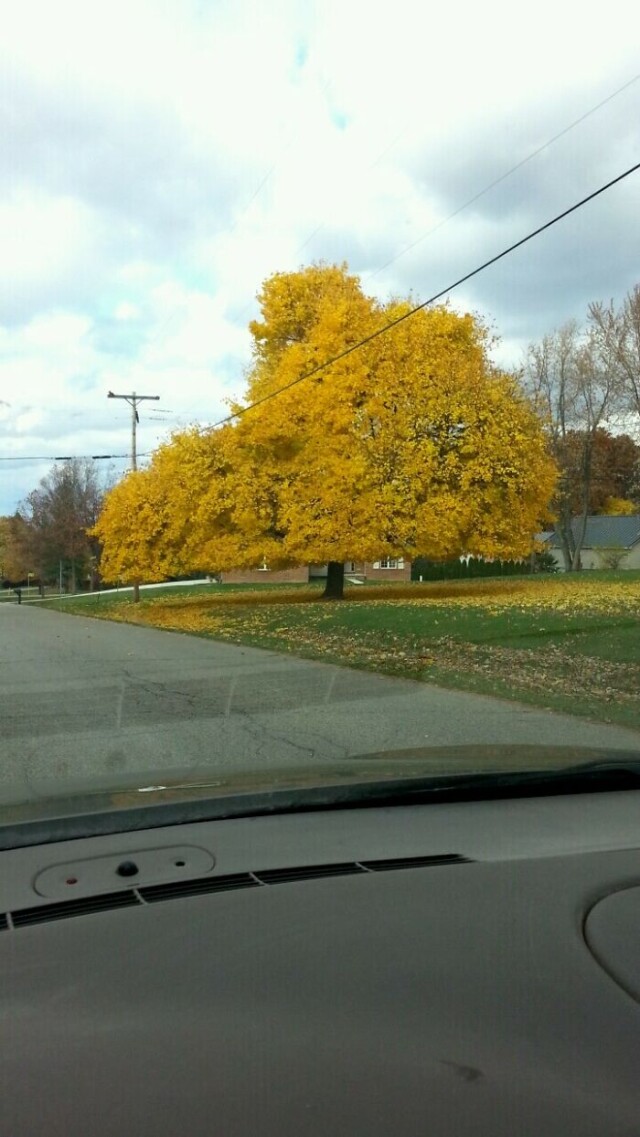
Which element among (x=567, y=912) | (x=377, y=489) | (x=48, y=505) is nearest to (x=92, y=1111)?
(x=567, y=912)

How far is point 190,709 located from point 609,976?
29.0ft

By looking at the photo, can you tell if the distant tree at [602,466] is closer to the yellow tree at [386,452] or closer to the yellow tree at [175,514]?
the yellow tree at [386,452]

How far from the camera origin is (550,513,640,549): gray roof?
71.3 metres

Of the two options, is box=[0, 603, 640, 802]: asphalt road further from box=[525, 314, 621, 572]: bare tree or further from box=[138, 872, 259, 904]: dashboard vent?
box=[525, 314, 621, 572]: bare tree

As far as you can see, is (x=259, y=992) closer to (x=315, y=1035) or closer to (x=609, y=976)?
(x=315, y=1035)

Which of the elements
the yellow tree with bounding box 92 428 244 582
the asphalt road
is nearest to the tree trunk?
the yellow tree with bounding box 92 428 244 582

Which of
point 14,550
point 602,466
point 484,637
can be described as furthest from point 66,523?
point 484,637

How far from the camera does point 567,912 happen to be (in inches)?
116

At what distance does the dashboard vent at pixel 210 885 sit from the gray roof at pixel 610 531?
68398 mm

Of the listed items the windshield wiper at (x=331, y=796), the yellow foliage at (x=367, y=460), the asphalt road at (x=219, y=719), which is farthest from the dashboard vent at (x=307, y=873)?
the yellow foliage at (x=367, y=460)

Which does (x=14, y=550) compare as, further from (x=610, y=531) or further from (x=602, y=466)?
(x=602, y=466)

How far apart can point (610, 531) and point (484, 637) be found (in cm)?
5915

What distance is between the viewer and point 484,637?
17766 mm

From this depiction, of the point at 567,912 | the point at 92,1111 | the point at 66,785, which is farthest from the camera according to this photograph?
the point at 66,785
